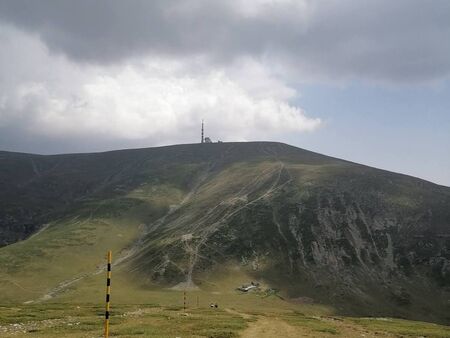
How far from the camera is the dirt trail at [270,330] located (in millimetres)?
41275

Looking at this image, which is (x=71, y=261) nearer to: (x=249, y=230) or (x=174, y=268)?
(x=174, y=268)

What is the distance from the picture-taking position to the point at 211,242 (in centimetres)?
14500

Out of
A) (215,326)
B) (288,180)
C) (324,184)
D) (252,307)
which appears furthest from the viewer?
(288,180)

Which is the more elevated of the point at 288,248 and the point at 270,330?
the point at 288,248

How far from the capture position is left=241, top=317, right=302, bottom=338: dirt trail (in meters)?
41.3

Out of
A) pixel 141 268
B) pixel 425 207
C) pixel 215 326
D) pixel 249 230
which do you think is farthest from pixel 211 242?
pixel 215 326

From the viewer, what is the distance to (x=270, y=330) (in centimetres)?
4528

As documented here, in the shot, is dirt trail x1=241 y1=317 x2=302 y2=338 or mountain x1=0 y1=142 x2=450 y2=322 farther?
mountain x1=0 y1=142 x2=450 y2=322

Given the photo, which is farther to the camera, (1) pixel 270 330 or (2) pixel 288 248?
(2) pixel 288 248

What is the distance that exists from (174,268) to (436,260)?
7350cm

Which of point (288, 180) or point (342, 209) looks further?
point (288, 180)

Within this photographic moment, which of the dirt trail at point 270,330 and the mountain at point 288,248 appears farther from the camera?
the mountain at point 288,248

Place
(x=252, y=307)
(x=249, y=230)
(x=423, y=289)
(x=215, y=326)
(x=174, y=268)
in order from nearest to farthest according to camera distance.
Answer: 1. (x=215, y=326)
2. (x=252, y=307)
3. (x=423, y=289)
4. (x=174, y=268)
5. (x=249, y=230)

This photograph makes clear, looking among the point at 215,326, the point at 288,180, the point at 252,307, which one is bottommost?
the point at 252,307
